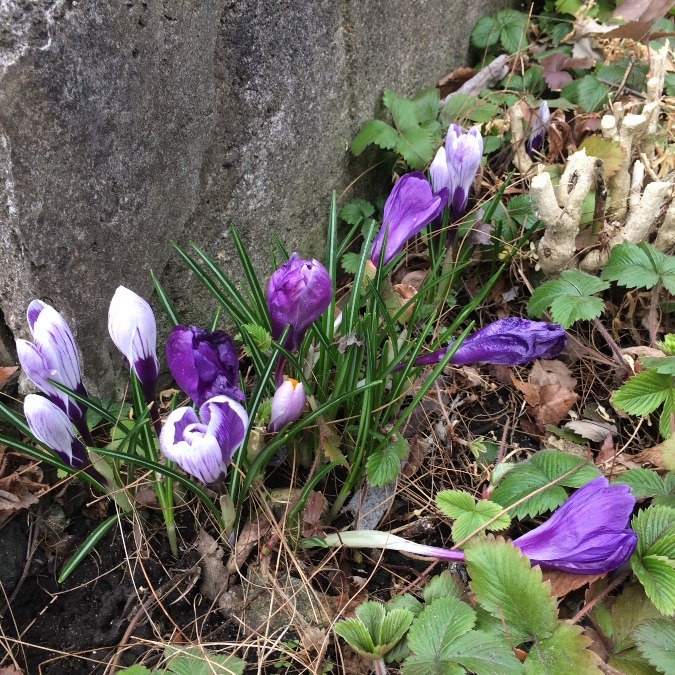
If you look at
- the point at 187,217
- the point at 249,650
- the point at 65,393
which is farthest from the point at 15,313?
the point at 249,650

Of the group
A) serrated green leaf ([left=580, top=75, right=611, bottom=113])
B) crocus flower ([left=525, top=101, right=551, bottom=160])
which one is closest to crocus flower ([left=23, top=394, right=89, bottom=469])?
crocus flower ([left=525, top=101, right=551, bottom=160])

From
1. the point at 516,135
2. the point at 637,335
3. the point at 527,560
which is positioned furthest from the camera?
the point at 516,135

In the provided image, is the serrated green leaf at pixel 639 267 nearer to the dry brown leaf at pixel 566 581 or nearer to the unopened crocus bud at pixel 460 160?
the unopened crocus bud at pixel 460 160

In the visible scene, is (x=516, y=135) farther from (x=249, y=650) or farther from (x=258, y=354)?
(x=249, y=650)

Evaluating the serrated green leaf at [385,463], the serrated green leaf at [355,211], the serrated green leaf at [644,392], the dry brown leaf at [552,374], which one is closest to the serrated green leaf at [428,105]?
the serrated green leaf at [355,211]

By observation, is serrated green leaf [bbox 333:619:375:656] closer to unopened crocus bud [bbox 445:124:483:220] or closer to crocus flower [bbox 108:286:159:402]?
crocus flower [bbox 108:286:159:402]

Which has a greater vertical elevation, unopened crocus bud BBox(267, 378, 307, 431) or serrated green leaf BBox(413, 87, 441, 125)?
serrated green leaf BBox(413, 87, 441, 125)
